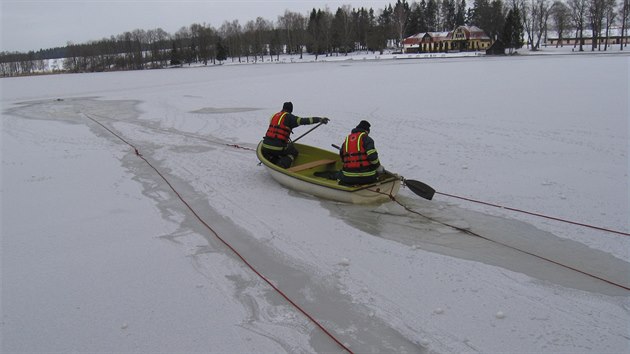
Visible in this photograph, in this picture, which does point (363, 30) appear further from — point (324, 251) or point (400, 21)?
point (324, 251)

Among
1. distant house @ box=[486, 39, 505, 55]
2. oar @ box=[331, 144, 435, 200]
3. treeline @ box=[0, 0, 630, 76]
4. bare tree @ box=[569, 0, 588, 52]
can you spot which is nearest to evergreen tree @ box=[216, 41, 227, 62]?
treeline @ box=[0, 0, 630, 76]

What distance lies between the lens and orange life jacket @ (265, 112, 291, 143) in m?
7.40

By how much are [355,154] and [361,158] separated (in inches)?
3.5

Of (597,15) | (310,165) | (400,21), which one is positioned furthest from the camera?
(400,21)

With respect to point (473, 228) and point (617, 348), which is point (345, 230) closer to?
point (473, 228)

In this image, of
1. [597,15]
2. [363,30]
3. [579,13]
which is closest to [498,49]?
[597,15]

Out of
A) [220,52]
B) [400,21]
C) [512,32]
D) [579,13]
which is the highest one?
[400,21]

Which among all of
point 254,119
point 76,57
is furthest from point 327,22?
point 254,119

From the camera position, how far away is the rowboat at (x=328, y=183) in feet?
19.9

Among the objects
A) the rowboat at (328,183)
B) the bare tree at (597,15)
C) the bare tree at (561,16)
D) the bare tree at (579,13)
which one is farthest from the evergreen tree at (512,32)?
the rowboat at (328,183)

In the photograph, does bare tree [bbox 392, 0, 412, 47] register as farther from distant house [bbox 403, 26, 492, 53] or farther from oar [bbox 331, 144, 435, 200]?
oar [bbox 331, 144, 435, 200]

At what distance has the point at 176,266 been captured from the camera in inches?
185

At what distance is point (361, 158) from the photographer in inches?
234

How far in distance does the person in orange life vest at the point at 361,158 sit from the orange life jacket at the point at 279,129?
1.57m
